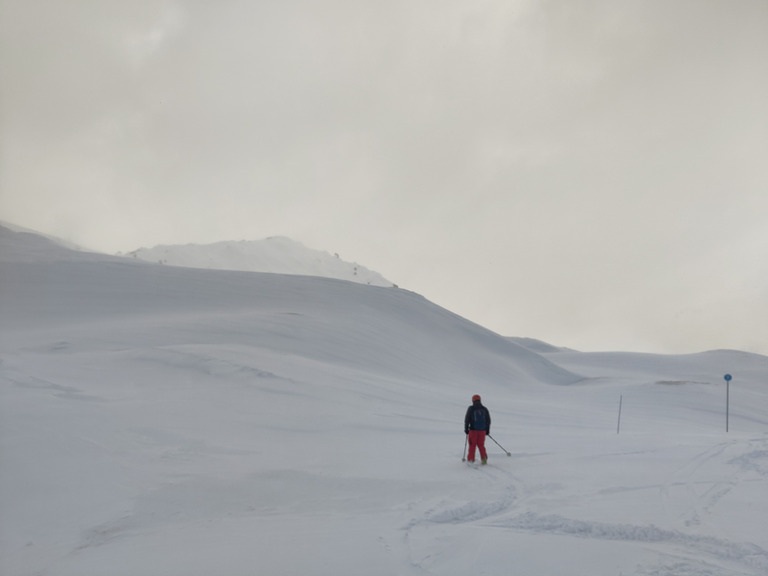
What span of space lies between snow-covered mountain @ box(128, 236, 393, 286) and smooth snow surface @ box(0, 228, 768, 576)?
58.1 metres

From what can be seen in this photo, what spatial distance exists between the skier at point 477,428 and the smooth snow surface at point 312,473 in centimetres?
49

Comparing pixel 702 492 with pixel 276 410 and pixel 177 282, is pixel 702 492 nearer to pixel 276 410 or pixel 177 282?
pixel 276 410

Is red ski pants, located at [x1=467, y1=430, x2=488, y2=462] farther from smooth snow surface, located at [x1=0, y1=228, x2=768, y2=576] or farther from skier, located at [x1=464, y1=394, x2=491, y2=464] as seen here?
smooth snow surface, located at [x1=0, y1=228, x2=768, y2=576]

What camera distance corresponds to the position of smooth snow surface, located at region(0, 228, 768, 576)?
20.7 feet

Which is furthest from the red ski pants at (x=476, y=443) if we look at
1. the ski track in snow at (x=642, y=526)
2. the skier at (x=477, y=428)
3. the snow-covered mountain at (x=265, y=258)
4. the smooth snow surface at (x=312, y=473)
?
the snow-covered mountain at (x=265, y=258)

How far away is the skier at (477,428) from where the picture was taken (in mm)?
10719

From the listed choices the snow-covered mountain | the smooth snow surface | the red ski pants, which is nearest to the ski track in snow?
the smooth snow surface

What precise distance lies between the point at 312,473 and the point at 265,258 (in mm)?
79810

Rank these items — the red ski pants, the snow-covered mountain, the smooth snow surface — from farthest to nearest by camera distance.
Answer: the snow-covered mountain → the red ski pants → the smooth snow surface

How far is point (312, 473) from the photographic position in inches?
372

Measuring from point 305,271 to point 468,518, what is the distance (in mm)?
81316

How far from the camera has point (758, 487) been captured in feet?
29.0

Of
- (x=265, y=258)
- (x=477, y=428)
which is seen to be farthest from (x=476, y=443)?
(x=265, y=258)

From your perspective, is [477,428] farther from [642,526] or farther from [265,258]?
[265,258]
